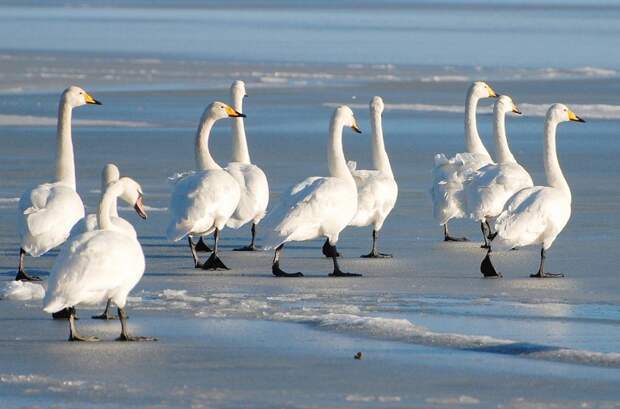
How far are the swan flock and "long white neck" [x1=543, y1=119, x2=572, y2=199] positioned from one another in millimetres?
12

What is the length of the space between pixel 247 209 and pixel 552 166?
269 cm

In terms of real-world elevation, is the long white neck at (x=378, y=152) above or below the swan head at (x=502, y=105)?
below

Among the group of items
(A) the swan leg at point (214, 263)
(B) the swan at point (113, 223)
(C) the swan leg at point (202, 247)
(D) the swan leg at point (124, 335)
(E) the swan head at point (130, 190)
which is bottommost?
(D) the swan leg at point (124, 335)

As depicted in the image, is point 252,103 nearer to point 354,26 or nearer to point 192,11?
point 354,26

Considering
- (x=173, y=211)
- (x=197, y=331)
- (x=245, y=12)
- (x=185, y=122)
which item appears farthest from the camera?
(x=245, y=12)

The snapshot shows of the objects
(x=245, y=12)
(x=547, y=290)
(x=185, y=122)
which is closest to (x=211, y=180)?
(x=547, y=290)

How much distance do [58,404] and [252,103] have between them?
847 inches

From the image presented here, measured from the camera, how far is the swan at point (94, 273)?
8.66 metres

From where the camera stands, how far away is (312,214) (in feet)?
39.2

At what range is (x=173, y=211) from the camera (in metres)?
12.3

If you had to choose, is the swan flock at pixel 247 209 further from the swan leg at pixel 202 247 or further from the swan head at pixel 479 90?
the swan head at pixel 479 90

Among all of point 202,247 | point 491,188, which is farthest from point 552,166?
point 202,247

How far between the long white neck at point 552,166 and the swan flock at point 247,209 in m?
0.01

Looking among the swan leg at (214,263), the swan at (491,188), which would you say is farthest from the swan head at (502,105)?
the swan leg at (214,263)
